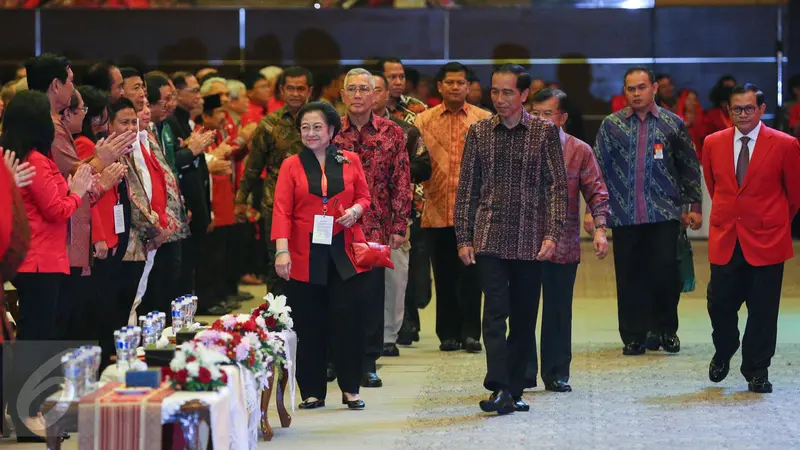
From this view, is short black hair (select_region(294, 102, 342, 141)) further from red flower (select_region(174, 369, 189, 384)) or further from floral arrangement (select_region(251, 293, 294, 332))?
red flower (select_region(174, 369, 189, 384))

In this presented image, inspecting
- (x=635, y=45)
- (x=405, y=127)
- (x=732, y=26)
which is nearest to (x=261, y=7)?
(x=635, y=45)

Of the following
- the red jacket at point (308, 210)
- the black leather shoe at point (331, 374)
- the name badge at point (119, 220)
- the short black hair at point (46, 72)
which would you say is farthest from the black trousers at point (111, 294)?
the black leather shoe at point (331, 374)

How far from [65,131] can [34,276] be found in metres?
0.97

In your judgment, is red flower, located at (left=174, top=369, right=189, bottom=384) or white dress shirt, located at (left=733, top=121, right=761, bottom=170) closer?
red flower, located at (left=174, top=369, right=189, bottom=384)

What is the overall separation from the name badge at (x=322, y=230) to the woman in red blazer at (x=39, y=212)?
3.86 ft

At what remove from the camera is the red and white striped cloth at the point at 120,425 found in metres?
4.93

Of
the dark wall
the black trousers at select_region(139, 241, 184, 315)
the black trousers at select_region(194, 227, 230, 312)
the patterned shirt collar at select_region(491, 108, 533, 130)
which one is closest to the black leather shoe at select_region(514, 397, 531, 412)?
the patterned shirt collar at select_region(491, 108, 533, 130)

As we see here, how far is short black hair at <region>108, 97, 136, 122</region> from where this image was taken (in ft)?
26.0

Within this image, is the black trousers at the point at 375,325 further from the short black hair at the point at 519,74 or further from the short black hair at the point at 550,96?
the short black hair at the point at 519,74

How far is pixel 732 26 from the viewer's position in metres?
16.9

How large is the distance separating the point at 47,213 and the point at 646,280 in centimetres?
432

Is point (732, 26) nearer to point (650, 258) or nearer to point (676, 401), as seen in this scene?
point (650, 258)

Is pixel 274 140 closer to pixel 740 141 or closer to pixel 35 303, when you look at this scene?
pixel 35 303

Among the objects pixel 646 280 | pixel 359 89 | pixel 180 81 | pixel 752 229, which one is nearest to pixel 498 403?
pixel 752 229
